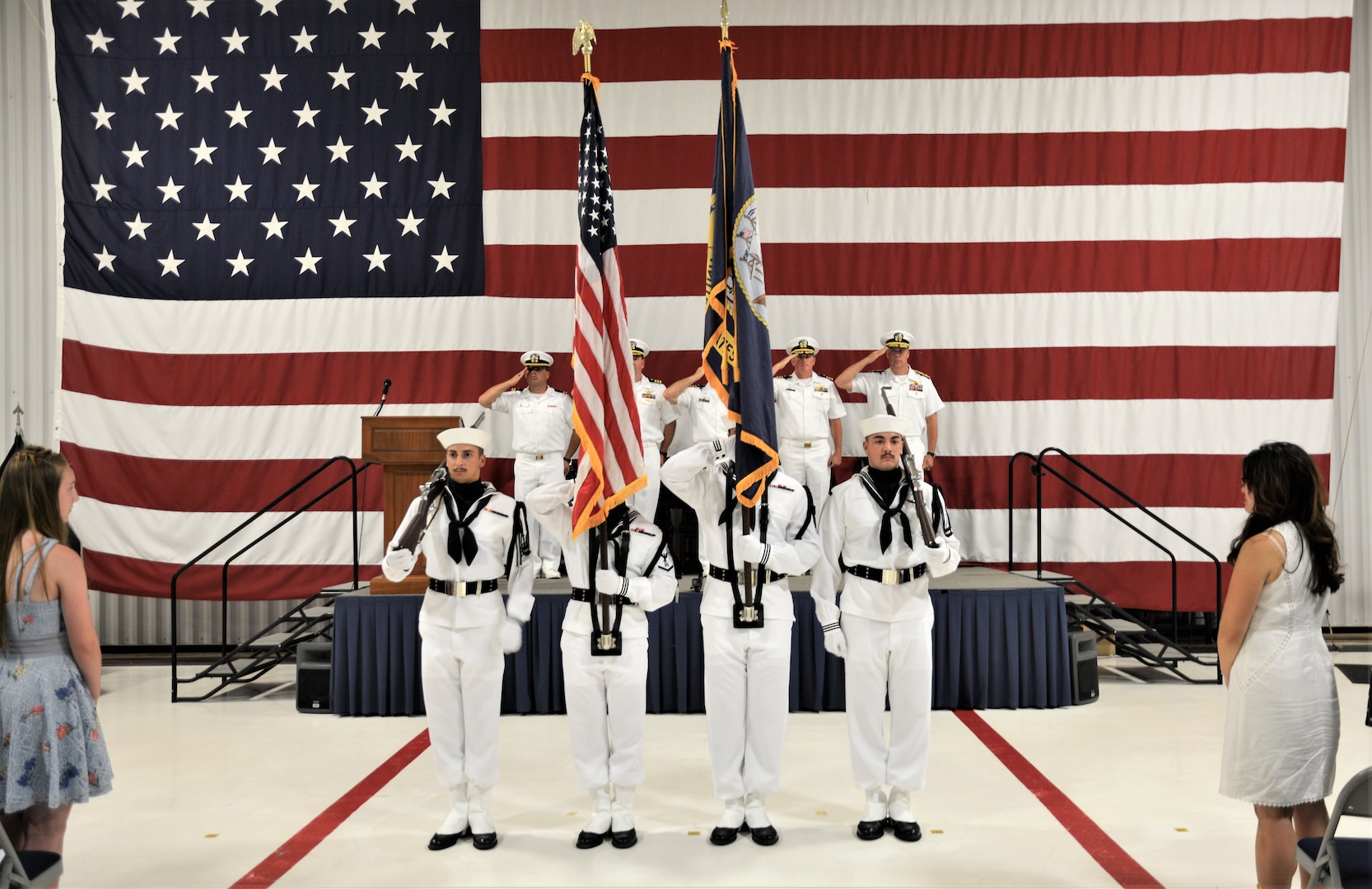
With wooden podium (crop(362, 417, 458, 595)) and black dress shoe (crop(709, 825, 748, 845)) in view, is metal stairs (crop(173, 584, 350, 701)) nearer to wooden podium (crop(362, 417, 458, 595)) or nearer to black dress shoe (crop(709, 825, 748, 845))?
wooden podium (crop(362, 417, 458, 595))

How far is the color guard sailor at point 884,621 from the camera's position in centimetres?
480

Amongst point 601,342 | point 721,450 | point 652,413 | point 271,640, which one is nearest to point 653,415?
point 652,413

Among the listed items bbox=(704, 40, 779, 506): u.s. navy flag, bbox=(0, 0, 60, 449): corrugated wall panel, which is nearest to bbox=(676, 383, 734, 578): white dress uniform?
bbox=(704, 40, 779, 506): u.s. navy flag

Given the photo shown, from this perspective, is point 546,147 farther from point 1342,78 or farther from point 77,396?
point 1342,78

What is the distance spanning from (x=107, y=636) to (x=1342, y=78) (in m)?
11.5

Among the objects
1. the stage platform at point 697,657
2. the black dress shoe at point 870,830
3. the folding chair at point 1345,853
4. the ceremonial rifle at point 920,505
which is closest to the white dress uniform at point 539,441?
the stage platform at point 697,657

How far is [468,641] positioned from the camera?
4.79m

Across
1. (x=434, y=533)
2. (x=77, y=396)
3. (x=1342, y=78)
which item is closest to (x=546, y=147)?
(x=77, y=396)

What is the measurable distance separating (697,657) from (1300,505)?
440 centimetres

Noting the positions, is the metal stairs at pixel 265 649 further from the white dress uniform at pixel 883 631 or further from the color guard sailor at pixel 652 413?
the white dress uniform at pixel 883 631

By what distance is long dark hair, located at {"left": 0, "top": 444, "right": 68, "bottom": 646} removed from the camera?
3350 mm

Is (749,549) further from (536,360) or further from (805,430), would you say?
(536,360)

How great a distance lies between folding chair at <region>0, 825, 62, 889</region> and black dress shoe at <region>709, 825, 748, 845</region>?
99.3 inches

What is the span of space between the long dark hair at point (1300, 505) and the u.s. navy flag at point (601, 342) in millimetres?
2422
